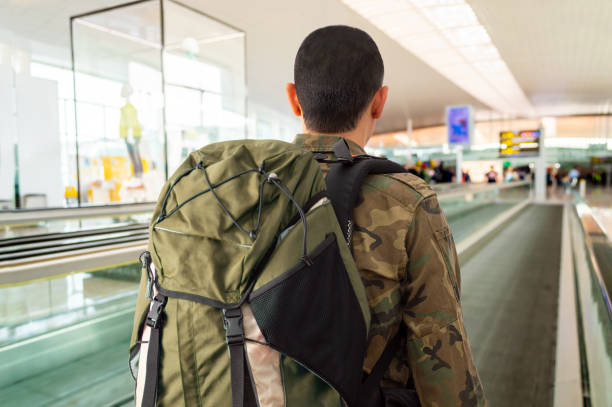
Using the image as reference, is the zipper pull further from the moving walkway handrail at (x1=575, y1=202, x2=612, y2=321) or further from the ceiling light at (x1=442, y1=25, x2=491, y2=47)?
the ceiling light at (x1=442, y1=25, x2=491, y2=47)

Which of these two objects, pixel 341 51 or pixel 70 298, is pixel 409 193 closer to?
pixel 341 51

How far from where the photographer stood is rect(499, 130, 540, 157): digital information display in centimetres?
2925

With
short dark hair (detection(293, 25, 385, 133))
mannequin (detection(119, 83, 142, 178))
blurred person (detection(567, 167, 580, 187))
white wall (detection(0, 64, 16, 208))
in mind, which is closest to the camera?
short dark hair (detection(293, 25, 385, 133))

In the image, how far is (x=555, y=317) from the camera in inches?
225

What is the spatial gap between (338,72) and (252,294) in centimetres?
58

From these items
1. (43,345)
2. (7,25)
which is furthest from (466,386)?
(7,25)

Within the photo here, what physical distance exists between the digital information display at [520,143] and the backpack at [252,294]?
31.8m

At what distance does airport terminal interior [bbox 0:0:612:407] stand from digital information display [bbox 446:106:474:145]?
8.08 feet

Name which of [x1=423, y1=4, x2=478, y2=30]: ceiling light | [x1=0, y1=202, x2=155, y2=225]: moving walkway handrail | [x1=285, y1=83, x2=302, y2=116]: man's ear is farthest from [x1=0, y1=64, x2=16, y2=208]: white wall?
[x1=423, y1=4, x2=478, y2=30]: ceiling light

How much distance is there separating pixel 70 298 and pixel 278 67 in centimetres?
1554

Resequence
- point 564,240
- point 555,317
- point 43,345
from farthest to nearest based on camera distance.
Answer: point 564,240 → point 555,317 → point 43,345

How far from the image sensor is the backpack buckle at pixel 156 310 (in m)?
0.91

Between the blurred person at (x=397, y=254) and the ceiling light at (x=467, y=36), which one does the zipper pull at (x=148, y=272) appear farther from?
the ceiling light at (x=467, y=36)

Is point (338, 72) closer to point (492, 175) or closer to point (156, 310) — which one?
point (156, 310)
